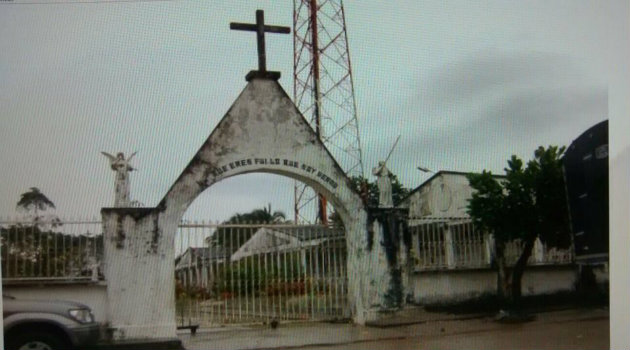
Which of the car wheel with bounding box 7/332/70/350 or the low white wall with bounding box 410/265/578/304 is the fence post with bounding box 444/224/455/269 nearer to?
the low white wall with bounding box 410/265/578/304

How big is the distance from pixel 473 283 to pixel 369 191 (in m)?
1.43

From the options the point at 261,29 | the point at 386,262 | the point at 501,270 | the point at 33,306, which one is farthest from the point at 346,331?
the point at 33,306

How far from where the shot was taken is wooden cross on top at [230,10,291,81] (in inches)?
241

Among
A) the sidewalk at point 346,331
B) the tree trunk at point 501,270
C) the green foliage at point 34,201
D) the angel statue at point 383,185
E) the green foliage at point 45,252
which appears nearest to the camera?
the green foliage at point 34,201

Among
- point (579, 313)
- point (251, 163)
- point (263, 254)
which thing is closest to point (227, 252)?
point (263, 254)

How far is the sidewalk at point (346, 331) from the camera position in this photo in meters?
6.03

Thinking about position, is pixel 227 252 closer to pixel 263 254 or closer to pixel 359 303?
pixel 263 254

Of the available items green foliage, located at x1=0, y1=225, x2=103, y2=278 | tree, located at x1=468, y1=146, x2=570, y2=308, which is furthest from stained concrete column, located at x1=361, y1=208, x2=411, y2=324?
green foliage, located at x1=0, y1=225, x2=103, y2=278

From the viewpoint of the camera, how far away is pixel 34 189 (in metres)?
5.07

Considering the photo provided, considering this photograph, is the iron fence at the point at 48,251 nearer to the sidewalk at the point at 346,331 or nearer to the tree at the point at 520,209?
the sidewalk at the point at 346,331

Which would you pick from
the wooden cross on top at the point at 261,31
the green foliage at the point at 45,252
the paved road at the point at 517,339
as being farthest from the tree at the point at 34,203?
the paved road at the point at 517,339

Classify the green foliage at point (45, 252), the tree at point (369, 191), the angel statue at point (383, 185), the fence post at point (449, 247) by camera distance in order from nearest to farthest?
the green foliage at point (45, 252) → the angel statue at point (383, 185) → the tree at point (369, 191) → the fence post at point (449, 247)

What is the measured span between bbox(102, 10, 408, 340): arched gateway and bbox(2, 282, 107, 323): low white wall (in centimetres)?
8

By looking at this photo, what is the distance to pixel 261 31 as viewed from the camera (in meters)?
6.33
